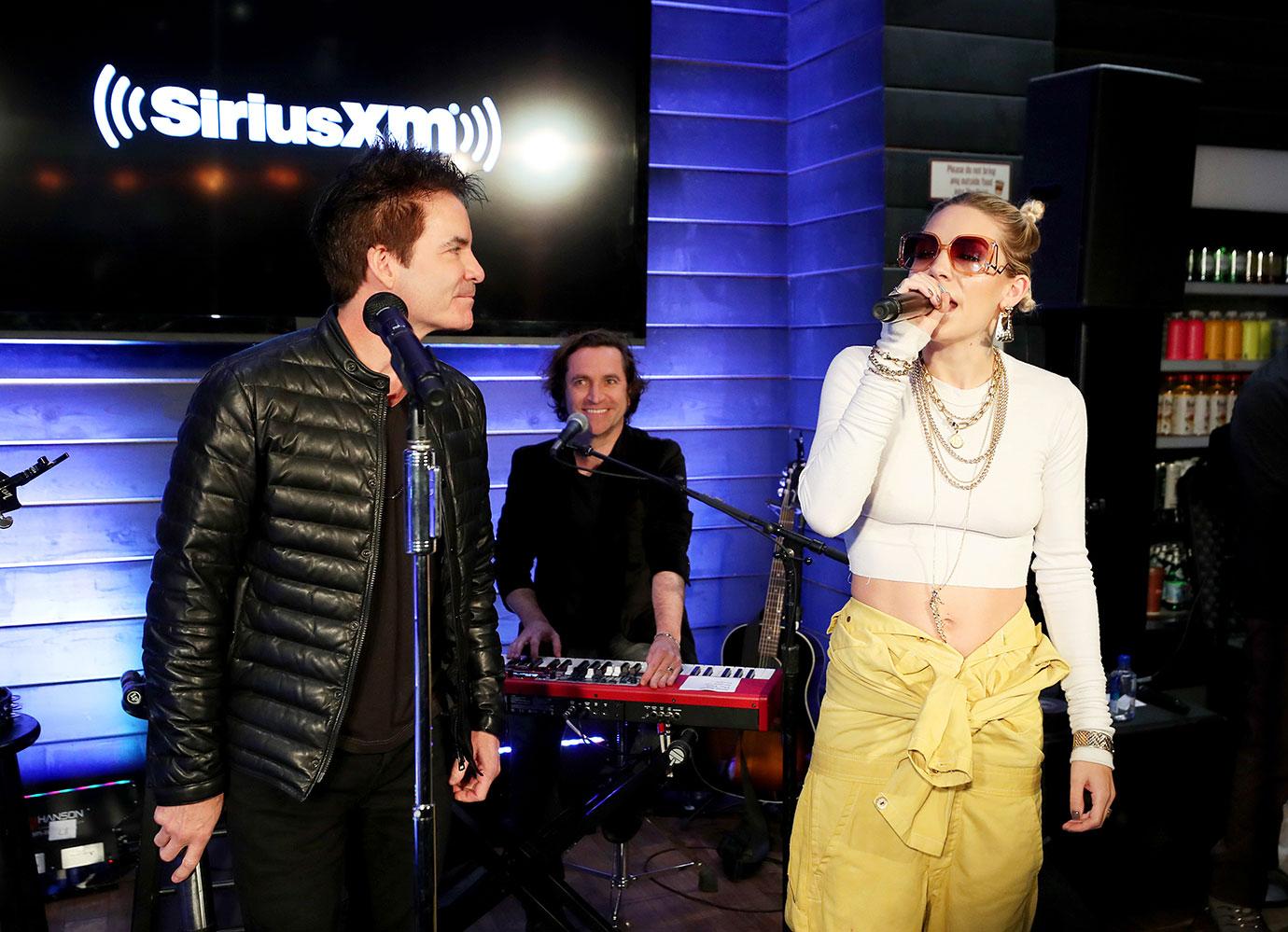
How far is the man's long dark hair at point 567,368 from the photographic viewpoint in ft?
10.7

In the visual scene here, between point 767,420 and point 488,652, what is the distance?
238 cm

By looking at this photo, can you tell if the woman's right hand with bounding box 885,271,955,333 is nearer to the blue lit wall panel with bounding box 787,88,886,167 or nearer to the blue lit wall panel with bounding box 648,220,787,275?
the blue lit wall panel with bounding box 787,88,886,167

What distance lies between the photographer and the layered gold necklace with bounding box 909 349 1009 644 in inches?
70.9

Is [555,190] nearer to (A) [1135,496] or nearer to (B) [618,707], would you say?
(B) [618,707]

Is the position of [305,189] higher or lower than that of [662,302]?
higher

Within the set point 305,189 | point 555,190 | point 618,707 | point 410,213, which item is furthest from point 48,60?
point 618,707

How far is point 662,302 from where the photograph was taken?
425 cm

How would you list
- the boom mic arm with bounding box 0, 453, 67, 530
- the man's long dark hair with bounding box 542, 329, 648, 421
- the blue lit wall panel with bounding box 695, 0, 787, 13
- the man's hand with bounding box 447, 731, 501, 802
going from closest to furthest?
the man's hand with bounding box 447, 731, 501, 802, the boom mic arm with bounding box 0, 453, 67, 530, the man's long dark hair with bounding box 542, 329, 648, 421, the blue lit wall panel with bounding box 695, 0, 787, 13

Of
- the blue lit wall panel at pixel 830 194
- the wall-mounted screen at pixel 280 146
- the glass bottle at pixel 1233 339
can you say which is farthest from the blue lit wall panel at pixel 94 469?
the glass bottle at pixel 1233 339

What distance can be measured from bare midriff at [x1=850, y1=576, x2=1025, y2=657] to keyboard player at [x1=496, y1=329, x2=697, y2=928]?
1.33m

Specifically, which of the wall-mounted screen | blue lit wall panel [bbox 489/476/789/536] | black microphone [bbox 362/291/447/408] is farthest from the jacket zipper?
blue lit wall panel [bbox 489/476/789/536]

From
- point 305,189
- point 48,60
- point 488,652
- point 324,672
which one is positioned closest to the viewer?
point 324,672

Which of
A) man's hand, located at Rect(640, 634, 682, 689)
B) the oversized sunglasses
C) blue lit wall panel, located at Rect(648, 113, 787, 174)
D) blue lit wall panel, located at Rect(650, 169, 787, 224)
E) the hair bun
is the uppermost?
blue lit wall panel, located at Rect(648, 113, 787, 174)

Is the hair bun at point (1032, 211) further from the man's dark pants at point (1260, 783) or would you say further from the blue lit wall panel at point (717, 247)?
the blue lit wall panel at point (717, 247)
